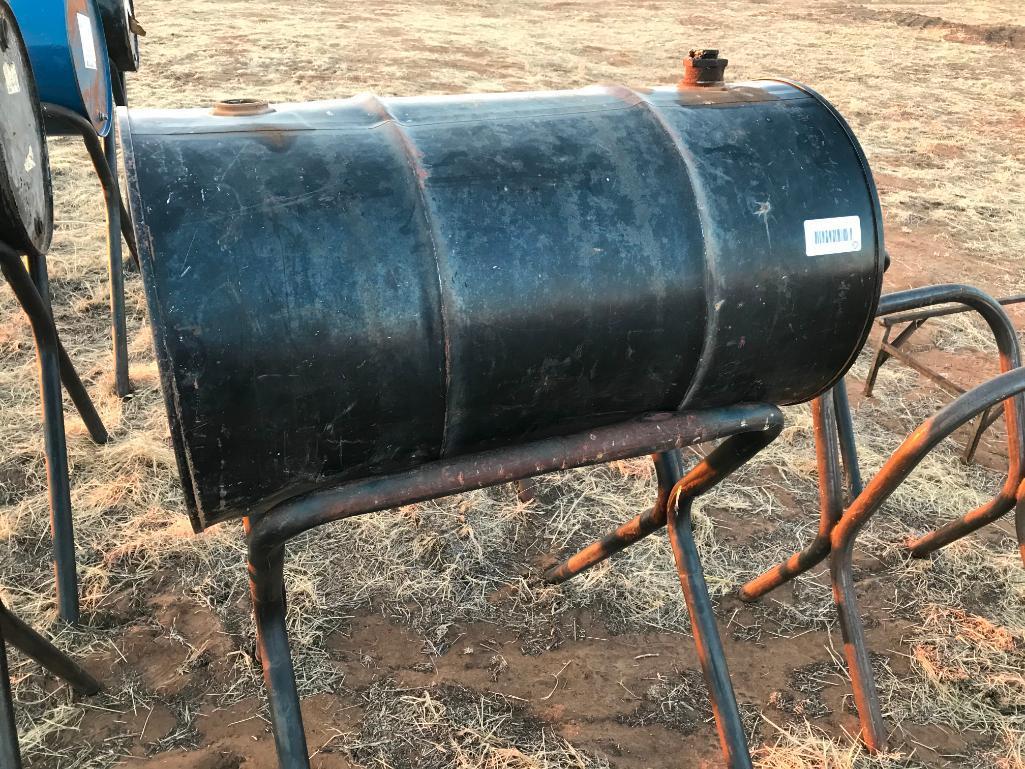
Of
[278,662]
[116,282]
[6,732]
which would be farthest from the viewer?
[116,282]

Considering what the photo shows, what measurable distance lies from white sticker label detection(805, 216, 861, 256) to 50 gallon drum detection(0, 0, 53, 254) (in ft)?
5.66

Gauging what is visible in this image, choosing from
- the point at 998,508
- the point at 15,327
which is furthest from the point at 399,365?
the point at 15,327

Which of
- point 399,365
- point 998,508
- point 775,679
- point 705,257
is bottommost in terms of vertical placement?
point 775,679

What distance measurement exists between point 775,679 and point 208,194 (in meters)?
2.11

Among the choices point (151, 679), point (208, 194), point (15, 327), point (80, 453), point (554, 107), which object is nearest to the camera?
point (208, 194)

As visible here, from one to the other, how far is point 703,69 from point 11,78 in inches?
67.7

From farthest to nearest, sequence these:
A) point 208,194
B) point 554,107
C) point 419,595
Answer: point 419,595 < point 554,107 < point 208,194

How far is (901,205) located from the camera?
616 cm

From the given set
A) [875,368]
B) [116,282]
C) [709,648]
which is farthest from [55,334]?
[875,368]

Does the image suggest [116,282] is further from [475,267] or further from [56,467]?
[475,267]

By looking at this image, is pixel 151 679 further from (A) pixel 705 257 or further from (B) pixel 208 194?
(A) pixel 705 257

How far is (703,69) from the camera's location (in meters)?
1.46

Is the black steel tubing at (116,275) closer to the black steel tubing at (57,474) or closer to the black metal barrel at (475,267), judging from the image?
the black steel tubing at (57,474)

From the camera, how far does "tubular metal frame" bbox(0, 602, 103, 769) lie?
1525mm
